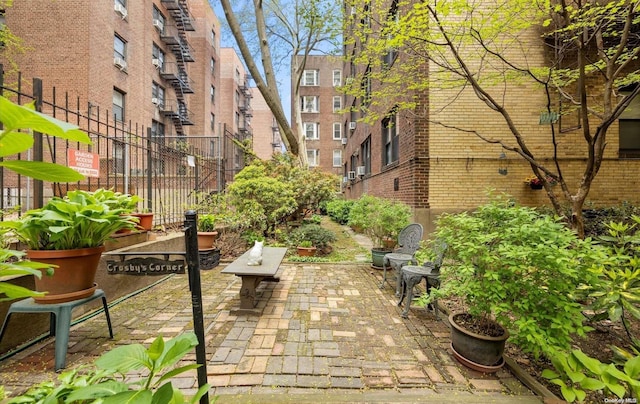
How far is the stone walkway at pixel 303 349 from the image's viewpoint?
209 cm

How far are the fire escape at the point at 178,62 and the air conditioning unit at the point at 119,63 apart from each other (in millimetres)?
3730

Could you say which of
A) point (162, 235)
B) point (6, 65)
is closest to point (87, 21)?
point (6, 65)

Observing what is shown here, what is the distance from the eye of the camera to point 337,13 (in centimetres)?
955

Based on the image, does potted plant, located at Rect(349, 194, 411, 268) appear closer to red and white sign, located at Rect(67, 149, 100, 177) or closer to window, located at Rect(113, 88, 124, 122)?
red and white sign, located at Rect(67, 149, 100, 177)

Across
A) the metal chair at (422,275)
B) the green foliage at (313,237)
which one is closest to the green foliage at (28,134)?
the metal chair at (422,275)

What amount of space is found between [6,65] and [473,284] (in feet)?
59.5

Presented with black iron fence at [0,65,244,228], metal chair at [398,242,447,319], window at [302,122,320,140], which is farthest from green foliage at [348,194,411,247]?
Answer: window at [302,122,320,140]

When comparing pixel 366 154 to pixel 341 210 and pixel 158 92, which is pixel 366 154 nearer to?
pixel 341 210

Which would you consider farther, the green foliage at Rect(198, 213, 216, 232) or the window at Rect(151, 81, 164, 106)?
the window at Rect(151, 81, 164, 106)

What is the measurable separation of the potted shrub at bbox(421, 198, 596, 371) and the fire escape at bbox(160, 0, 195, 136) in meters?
19.2

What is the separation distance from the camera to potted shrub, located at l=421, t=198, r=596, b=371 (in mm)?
1979

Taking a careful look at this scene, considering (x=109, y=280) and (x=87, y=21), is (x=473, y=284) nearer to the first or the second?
(x=109, y=280)

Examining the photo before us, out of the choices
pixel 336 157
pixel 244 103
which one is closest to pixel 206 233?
pixel 336 157

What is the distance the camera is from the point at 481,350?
2.33 meters
